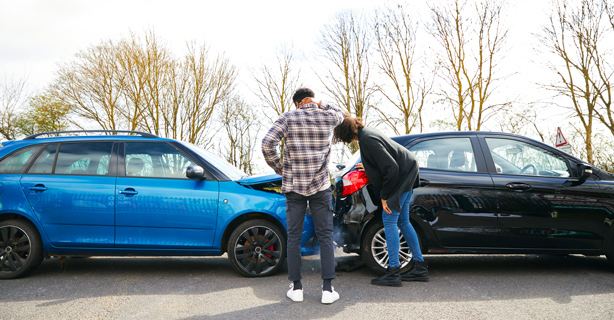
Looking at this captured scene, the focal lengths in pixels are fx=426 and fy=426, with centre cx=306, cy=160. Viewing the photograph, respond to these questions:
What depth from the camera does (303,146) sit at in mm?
3742

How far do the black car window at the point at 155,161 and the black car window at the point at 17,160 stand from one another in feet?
3.62

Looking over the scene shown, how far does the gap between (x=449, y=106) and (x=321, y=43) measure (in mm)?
7807

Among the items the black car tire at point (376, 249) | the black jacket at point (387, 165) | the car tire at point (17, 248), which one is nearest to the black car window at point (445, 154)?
the black jacket at point (387, 165)

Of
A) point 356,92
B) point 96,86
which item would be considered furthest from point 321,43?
point 96,86

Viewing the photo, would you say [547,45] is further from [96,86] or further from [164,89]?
[96,86]

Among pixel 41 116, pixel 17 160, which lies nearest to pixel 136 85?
pixel 41 116

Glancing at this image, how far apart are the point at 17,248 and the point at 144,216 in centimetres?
144

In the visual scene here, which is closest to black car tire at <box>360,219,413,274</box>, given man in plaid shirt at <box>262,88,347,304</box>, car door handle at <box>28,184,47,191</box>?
man in plaid shirt at <box>262,88,347,304</box>

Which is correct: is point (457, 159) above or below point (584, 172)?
above

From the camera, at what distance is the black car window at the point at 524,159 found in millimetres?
4703

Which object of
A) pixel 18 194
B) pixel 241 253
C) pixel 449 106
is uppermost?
pixel 449 106

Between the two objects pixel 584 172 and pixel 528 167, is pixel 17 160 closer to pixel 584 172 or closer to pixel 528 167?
pixel 528 167

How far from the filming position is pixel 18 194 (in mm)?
4586

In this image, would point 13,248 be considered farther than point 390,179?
Yes
